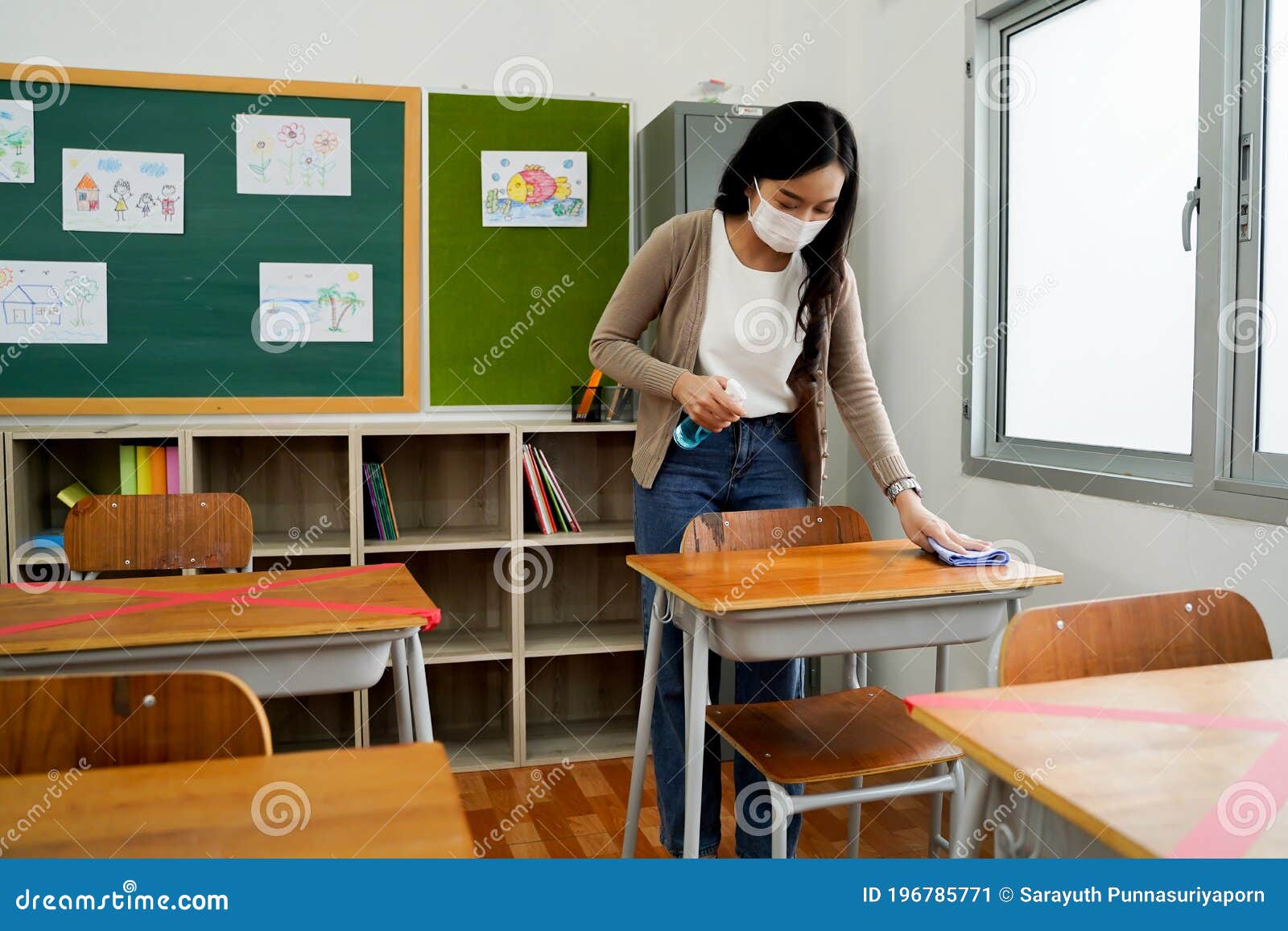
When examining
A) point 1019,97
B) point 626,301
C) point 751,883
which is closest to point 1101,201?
point 1019,97

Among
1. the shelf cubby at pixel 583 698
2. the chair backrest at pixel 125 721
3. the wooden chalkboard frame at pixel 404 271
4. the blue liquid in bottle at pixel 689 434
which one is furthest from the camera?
the shelf cubby at pixel 583 698

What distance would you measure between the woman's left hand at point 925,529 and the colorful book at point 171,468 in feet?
6.74

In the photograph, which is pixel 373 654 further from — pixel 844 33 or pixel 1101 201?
pixel 844 33

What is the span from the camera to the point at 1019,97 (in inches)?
112

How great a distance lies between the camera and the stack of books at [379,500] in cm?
319

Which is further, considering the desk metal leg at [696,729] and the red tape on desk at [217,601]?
the desk metal leg at [696,729]

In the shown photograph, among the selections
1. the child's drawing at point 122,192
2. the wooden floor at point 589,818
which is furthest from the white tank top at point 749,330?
the child's drawing at point 122,192

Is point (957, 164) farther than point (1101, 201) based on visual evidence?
Yes

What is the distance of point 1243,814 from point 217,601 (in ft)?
4.85

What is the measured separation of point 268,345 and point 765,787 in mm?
2058

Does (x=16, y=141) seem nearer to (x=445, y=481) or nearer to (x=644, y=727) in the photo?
(x=445, y=481)

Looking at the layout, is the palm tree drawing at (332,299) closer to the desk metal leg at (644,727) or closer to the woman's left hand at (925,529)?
the desk metal leg at (644,727)

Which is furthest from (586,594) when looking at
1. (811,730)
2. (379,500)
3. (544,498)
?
(811,730)

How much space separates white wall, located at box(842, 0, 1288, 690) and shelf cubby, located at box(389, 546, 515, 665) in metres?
1.25
